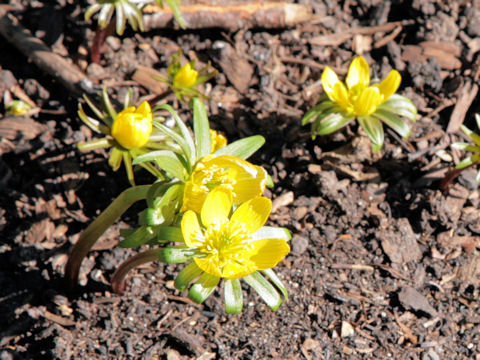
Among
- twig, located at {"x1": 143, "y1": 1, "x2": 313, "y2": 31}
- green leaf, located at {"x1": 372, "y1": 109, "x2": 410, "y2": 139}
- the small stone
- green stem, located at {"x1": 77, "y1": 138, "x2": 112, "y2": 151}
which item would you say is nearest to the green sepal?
green stem, located at {"x1": 77, "y1": 138, "x2": 112, "y2": 151}

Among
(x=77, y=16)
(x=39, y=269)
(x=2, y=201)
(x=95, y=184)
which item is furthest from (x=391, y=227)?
(x=77, y=16)

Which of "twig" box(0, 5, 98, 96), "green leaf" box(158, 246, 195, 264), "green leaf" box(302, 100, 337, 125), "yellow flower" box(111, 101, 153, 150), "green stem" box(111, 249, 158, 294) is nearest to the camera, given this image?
"green leaf" box(158, 246, 195, 264)

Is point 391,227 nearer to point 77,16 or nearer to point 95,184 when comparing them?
point 95,184

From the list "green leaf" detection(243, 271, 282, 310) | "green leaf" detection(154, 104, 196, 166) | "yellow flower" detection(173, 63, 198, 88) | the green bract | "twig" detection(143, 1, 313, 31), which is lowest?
"green leaf" detection(243, 271, 282, 310)

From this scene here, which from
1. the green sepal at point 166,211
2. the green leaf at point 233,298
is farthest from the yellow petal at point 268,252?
the green sepal at point 166,211

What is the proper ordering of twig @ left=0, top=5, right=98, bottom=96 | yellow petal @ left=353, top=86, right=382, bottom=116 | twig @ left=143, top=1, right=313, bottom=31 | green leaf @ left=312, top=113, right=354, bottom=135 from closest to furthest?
1. yellow petal @ left=353, top=86, right=382, bottom=116
2. green leaf @ left=312, top=113, right=354, bottom=135
3. twig @ left=0, top=5, right=98, bottom=96
4. twig @ left=143, top=1, right=313, bottom=31

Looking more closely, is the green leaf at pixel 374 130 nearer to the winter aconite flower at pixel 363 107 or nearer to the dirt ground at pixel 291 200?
the winter aconite flower at pixel 363 107

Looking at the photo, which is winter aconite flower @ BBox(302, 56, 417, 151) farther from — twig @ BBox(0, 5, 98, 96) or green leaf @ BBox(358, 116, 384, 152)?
twig @ BBox(0, 5, 98, 96)
